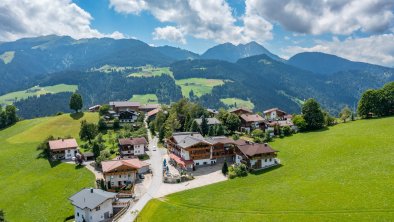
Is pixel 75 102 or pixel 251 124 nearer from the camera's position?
pixel 251 124

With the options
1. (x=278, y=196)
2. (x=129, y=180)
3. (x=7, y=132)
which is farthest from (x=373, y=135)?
(x=7, y=132)

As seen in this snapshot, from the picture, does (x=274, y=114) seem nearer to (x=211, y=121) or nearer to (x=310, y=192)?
(x=211, y=121)

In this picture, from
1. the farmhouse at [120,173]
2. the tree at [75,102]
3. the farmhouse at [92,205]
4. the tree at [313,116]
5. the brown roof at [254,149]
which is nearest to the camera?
the farmhouse at [92,205]

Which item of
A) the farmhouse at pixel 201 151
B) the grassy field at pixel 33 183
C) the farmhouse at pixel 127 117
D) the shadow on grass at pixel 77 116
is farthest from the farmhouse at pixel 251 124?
Result: the shadow on grass at pixel 77 116

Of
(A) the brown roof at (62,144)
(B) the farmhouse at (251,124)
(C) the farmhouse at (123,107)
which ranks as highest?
(C) the farmhouse at (123,107)

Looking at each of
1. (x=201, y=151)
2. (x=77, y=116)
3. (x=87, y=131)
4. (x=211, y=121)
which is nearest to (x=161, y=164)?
(x=201, y=151)

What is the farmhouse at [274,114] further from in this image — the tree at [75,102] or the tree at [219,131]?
the tree at [75,102]

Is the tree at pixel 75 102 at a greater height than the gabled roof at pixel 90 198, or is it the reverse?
the tree at pixel 75 102

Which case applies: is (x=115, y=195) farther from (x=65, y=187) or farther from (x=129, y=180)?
(x=65, y=187)
